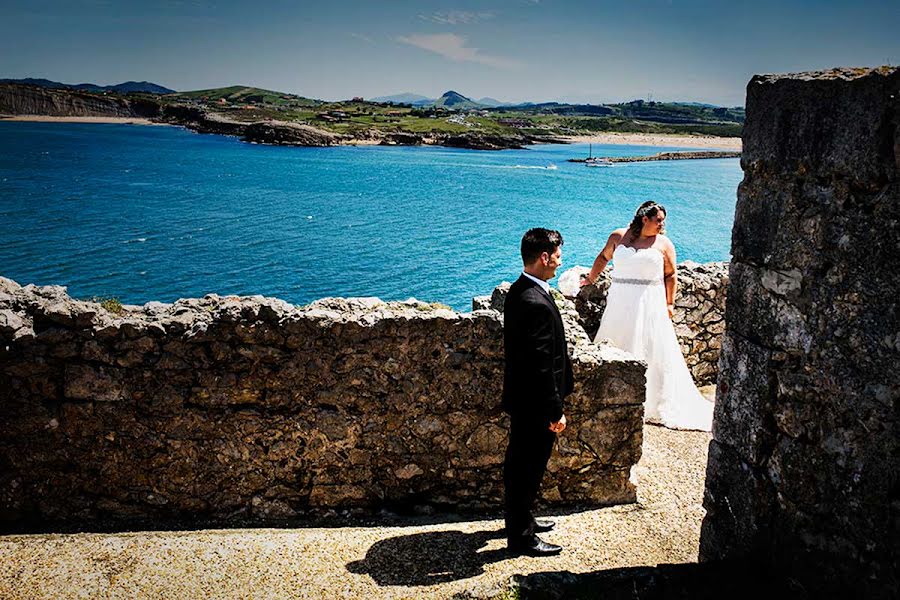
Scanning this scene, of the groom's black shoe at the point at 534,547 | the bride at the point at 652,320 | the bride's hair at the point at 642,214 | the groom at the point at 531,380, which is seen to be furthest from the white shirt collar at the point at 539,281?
the bride at the point at 652,320

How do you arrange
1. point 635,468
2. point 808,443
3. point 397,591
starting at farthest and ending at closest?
point 635,468, point 397,591, point 808,443

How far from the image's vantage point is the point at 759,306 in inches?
153

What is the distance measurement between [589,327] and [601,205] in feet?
192

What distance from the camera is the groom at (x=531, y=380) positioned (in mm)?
4688

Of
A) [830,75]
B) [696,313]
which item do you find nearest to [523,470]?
[830,75]

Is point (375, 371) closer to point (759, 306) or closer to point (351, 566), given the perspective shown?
point (351, 566)

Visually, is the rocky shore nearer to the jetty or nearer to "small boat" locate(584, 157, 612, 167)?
the jetty

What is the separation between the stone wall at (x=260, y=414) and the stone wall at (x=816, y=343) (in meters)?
1.88

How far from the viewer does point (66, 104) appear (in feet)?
621

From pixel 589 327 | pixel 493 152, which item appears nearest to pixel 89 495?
pixel 589 327

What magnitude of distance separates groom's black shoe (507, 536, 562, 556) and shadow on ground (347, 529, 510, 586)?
8cm

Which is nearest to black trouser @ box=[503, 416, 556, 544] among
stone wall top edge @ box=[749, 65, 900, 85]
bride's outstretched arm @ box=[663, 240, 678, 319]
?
stone wall top edge @ box=[749, 65, 900, 85]

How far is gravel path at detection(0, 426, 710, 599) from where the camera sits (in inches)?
179

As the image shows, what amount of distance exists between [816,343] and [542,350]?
5.50ft
